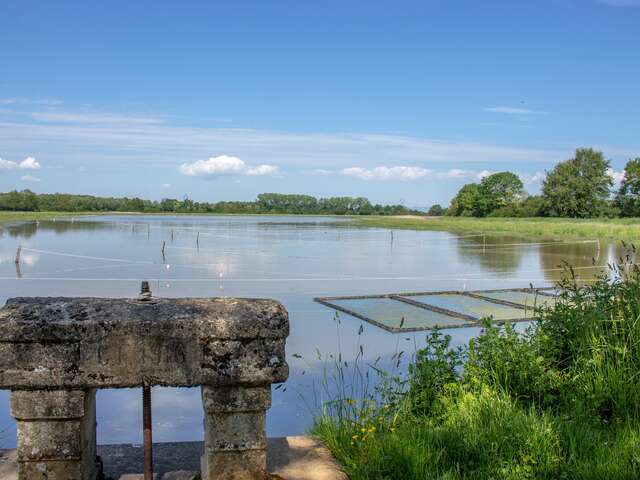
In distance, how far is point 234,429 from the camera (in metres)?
2.89

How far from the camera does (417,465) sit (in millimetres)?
3473

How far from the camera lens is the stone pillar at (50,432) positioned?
2730 millimetres

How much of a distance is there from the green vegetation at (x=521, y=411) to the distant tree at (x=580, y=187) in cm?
8260

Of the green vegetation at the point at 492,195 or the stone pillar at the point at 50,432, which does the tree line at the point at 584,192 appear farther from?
the stone pillar at the point at 50,432

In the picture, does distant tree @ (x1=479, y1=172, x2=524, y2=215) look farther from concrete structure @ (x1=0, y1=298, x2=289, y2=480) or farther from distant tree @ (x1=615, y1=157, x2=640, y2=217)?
concrete structure @ (x1=0, y1=298, x2=289, y2=480)

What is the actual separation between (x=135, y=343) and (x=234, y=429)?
2.05 feet

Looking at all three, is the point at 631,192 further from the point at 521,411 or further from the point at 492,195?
the point at 521,411

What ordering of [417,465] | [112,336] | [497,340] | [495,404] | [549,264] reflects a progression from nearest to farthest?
[112,336] < [417,465] < [495,404] < [497,340] < [549,264]

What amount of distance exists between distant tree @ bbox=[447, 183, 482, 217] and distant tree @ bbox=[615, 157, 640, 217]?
30372 mm

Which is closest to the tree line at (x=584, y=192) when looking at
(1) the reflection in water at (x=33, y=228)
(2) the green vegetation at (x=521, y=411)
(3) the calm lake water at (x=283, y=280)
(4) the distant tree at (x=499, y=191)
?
(4) the distant tree at (x=499, y=191)

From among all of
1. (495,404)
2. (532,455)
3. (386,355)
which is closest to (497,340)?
(495,404)

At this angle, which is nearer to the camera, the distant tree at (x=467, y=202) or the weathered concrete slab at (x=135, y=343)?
the weathered concrete slab at (x=135, y=343)

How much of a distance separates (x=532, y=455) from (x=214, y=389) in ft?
6.62

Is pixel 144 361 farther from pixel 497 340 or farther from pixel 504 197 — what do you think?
pixel 504 197
